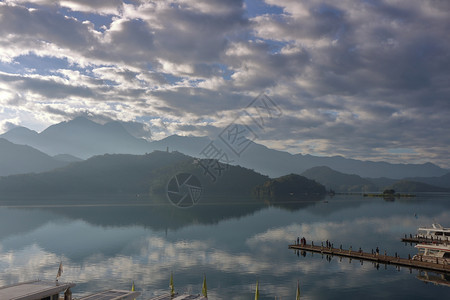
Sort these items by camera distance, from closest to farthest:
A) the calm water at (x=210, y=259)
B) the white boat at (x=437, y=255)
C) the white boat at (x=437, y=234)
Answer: the calm water at (x=210, y=259)
the white boat at (x=437, y=255)
the white boat at (x=437, y=234)

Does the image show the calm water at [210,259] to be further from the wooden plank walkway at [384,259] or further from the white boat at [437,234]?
the white boat at [437,234]

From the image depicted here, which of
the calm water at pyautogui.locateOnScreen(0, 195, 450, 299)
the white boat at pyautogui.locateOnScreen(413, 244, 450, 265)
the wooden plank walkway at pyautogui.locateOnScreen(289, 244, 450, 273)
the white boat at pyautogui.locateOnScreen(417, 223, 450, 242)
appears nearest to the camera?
the calm water at pyautogui.locateOnScreen(0, 195, 450, 299)

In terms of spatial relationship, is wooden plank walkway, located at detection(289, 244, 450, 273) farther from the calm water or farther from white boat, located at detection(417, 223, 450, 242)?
white boat, located at detection(417, 223, 450, 242)

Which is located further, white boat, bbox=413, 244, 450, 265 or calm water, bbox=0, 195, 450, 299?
white boat, bbox=413, 244, 450, 265

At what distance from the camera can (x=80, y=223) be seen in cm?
16000

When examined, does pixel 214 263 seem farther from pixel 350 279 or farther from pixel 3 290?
pixel 3 290

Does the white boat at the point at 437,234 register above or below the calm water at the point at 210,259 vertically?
above

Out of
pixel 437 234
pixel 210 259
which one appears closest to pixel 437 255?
pixel 437 234

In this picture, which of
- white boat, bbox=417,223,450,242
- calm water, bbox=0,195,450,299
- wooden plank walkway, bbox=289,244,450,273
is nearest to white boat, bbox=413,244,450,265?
wooden plank walkway, bbox=289,244,450,273

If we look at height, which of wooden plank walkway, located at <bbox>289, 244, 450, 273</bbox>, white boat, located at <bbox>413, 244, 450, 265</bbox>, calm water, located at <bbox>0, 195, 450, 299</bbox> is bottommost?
calm water, located at <bbox>0, 195, 450, 299</bbox>

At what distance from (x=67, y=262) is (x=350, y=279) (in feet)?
214

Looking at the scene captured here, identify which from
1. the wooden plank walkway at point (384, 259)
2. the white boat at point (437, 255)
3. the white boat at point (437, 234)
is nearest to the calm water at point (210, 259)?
the wooden plank walkway at point (384, 259)

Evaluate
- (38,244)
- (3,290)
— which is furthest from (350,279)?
(38,244)

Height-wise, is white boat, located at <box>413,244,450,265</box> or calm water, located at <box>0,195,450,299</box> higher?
white boat, located at <box>413,244,450,265</box>
